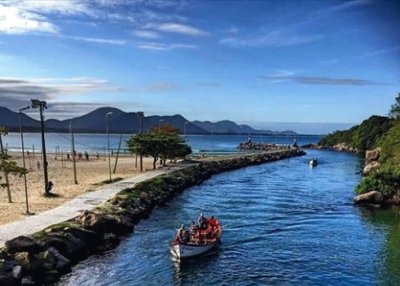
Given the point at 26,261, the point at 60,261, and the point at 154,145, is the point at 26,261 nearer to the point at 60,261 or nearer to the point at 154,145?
the point at 60,261

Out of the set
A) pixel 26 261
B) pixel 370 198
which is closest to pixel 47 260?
pixel 26 261

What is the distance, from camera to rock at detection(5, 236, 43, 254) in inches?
1145

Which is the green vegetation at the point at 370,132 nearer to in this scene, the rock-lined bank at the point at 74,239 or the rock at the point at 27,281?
the rock-lined bank at the point at 74,239

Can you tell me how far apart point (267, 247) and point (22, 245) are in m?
18.7

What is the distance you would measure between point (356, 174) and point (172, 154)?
37.3 metres

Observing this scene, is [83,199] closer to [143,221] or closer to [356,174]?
[143,221]

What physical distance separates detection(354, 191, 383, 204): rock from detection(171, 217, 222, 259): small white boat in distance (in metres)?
24.8

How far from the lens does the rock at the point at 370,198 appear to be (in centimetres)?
5434

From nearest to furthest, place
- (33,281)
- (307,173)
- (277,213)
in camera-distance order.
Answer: (33,281)
(277,213)
(307,173)

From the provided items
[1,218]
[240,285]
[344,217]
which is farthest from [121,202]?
[344,217]

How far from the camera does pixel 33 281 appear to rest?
27859 mm

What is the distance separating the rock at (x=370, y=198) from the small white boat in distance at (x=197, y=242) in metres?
24.8

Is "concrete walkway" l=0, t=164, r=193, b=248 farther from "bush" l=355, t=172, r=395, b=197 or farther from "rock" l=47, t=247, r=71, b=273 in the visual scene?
"bush" l=355, t=172, r=395, b=197

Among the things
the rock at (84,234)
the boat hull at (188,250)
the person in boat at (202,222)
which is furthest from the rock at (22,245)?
the person in boat at (202,222)
